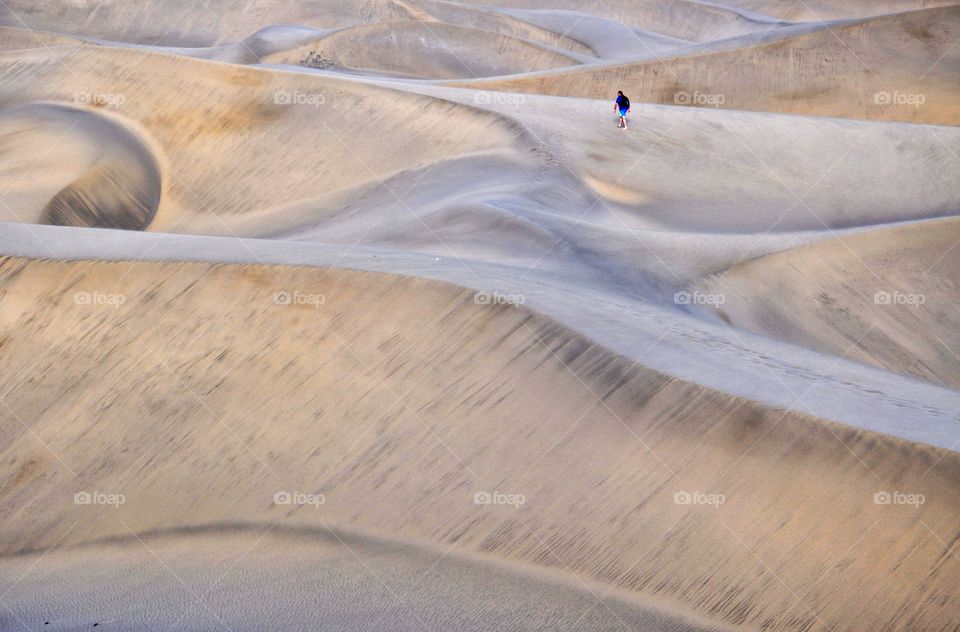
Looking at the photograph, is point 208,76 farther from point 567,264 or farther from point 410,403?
point 410,403

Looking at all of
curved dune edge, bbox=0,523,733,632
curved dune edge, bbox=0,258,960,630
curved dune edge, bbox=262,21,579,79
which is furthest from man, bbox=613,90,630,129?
curved dune edge, bbox=262,21,579,79

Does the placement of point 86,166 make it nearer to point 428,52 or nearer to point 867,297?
point 867,297

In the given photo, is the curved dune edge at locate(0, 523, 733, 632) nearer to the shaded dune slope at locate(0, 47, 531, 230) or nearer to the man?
the shaded dune slope at locate(0, 47, 531, 230)

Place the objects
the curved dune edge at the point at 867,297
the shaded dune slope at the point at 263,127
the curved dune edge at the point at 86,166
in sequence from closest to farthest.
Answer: the curved dune edge at the point at 867,297 < the curved dune edge at the point at 86,166 < the shaded dune slope at the point at 263,127

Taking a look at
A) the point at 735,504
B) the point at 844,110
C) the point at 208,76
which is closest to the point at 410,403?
the point at 735,504

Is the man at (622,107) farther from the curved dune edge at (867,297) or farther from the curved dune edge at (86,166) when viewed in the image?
the curved dune edge at (86,166)

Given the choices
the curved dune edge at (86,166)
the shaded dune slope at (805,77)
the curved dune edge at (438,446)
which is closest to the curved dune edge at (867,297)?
the curved dune edge at (438,446)
